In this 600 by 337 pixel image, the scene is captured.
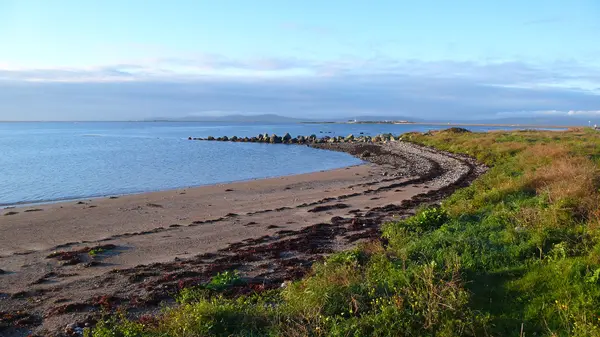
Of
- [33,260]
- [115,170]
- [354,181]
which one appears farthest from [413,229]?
[115,170]

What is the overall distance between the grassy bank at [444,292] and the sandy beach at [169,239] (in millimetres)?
1499

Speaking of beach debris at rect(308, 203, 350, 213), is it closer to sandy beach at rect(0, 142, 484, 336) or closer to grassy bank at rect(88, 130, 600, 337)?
sandy beach at rect(0, 142, 484, 336)

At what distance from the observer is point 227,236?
14.2m

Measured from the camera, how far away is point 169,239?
14016 mm

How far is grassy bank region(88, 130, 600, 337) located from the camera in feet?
19.3

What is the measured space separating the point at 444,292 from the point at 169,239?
969 cm

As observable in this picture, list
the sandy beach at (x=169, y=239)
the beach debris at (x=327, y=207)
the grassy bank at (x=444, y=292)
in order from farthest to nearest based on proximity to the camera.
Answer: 1. the beach debris at (x=327, y=207)
2. the sandy beach at (x=169, y=239)
3. the grassy bank at (x=444, y=292)

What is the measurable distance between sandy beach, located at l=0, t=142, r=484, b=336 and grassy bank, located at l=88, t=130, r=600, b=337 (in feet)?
4.92

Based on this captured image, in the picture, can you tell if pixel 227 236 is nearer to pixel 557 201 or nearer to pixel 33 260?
pixel 33 260

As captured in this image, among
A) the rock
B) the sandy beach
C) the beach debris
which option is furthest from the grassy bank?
the rock

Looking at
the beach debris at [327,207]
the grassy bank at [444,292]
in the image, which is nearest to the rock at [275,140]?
the beach debris at [327,207]

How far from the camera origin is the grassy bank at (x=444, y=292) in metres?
5.88

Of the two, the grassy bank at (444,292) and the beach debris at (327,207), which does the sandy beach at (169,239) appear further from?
the grassy bank at (444,292)

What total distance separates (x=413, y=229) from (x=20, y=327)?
794cm
